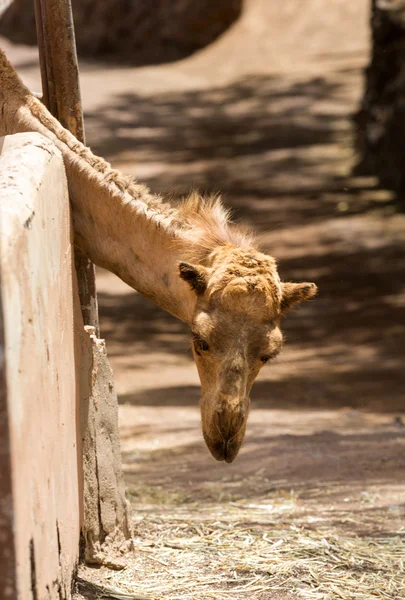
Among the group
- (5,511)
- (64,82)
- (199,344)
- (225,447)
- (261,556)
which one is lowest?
(261,556)

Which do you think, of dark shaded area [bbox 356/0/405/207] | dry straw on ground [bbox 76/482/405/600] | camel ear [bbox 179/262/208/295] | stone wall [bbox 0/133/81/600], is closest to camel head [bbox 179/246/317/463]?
camel ear [bbox 179/262/208/295]

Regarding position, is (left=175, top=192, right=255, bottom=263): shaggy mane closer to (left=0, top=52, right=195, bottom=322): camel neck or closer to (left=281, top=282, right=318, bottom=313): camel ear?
(left=0, top=52, right=195, bottom=322): camel neck

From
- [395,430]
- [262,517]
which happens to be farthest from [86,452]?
[395,430]

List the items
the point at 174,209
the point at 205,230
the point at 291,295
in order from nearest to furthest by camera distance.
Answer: the point at 291,295
the point at 205,230
the point at 174,209

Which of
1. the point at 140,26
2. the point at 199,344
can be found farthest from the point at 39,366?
the point at 140,26

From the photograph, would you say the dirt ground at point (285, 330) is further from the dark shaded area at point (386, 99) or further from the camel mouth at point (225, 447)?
the camel mouth at point (225, 447)

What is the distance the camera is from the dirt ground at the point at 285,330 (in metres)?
5.52

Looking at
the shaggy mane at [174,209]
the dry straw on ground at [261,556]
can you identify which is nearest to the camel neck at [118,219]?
the shaggy mane at [174,209]

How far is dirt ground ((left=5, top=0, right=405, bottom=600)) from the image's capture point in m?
5.52

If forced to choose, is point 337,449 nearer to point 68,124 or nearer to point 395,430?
point 395,430

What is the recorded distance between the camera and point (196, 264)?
465cm

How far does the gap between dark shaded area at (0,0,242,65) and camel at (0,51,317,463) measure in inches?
840

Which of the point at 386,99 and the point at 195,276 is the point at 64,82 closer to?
the point at 195,276

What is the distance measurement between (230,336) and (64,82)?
198cm
